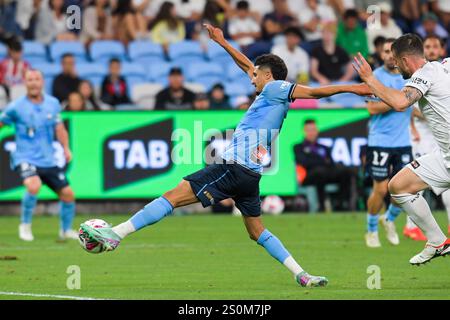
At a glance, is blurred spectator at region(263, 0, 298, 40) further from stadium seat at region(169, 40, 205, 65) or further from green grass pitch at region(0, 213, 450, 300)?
green grass pitch at region(0, 213, 450, 300)

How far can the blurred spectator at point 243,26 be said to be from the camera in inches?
1019

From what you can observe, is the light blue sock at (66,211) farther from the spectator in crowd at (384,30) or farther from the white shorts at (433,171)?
the spectator in crowd at (384,30)

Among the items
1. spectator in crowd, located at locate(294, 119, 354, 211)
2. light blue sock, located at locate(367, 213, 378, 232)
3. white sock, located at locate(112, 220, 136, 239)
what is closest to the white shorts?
white sock, located at locate(112, 220, 136, 239)

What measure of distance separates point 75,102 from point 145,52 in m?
4.15

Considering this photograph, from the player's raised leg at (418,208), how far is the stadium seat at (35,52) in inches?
575

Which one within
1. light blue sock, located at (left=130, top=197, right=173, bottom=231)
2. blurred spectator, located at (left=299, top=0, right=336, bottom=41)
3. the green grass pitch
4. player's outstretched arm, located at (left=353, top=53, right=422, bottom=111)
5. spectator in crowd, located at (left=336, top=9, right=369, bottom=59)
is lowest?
the green grass pitch

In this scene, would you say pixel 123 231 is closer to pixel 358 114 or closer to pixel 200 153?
pixel 200 153

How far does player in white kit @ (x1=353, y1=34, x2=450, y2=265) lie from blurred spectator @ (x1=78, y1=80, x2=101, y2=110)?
11.9 m

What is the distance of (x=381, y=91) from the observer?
10.5 metres

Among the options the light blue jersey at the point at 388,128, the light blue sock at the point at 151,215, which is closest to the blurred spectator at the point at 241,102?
the light blue jersey at the point at 388,128

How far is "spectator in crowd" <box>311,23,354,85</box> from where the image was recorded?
82.0 ft

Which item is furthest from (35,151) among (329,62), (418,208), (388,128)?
(329,62)

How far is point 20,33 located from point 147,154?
582 cm

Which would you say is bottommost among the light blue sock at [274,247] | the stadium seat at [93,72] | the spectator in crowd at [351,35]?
the light blue sock at [274,247]
